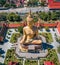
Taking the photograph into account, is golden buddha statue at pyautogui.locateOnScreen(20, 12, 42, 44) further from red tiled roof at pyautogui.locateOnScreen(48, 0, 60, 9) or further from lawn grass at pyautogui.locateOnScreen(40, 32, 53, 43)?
red tiled roof at pyautogui.locateOnScreen(48, 0, 60, 9)

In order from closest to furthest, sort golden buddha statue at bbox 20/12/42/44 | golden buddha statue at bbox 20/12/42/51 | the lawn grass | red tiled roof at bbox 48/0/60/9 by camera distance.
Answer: golden buddha statue at bbox 20/12/42/44, golden buddha statue at bbox 20/12/42/51, the lawn grass, red tiled roof at bbox 48/0/60/9

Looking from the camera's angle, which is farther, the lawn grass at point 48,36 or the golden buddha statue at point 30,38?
the lawn grass at point 48,36

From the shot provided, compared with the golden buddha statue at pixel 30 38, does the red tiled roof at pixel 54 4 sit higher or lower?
lower

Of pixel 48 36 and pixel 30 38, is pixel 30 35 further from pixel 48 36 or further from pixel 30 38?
pixel 48 36

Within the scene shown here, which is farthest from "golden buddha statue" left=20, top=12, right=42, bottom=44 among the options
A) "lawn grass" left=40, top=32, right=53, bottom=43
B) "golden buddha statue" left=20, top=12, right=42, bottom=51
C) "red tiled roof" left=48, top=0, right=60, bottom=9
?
"red tiled roof" left=48, top=0, right=60, bottom=9

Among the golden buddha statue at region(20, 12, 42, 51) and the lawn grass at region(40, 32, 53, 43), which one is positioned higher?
the golden buddha statue at region(20, 12, 42, 51)

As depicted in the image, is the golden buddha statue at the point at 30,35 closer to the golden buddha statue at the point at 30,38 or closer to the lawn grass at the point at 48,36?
the golden buddha statue at the point at 30,38

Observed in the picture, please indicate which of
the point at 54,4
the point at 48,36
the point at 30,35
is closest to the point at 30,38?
the point at 30,35

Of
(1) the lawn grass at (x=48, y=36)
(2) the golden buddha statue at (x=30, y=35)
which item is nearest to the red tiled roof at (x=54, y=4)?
(1) the lawn grass at (x=48, y=36)

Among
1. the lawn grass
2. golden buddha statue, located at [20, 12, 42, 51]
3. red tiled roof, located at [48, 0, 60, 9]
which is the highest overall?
golden buddha statue, located at [20, 12, 42, 51]

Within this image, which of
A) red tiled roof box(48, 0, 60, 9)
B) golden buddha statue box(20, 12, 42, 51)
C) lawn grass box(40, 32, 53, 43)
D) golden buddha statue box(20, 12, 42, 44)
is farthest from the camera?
red tiled roof box(48, 0, 60, 9)

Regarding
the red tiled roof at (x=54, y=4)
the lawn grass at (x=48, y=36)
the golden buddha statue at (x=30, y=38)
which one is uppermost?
the golden buddha statue at (x=30, y=38)
